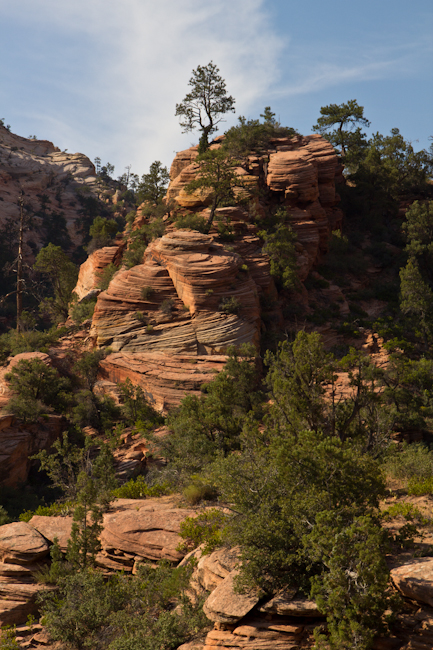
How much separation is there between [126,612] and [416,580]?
6.30 metres

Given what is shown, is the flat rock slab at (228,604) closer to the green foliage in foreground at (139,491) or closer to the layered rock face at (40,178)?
the green foliage in foreground at (139,491)

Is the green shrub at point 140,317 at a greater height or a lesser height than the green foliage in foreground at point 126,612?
greater

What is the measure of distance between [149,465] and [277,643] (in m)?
13.8

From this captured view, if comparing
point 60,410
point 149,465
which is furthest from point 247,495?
point 60,410

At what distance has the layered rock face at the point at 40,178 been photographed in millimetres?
67125

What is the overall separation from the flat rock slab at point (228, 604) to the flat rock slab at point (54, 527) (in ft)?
19.4

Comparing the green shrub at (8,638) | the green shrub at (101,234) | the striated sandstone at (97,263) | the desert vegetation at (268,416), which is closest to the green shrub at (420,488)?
the desert vegetation at (268,416)

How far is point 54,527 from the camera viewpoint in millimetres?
12586

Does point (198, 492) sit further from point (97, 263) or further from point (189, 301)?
point (97, 263)

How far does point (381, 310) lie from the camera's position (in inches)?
1242

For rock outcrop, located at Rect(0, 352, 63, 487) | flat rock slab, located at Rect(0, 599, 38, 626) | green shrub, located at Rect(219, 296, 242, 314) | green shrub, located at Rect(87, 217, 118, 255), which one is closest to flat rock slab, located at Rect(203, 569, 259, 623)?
flat rock slab, located at Rect(0, 599, 38, 626)

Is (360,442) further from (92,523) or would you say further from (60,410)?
(60,410)

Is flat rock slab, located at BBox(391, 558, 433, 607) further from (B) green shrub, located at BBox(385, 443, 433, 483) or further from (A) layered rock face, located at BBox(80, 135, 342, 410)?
(A) layered rock face, located at BBox(80, 135, 342, 410)

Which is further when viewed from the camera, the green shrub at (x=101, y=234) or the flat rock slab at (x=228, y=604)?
the green shrub at (x=101, y=234)
